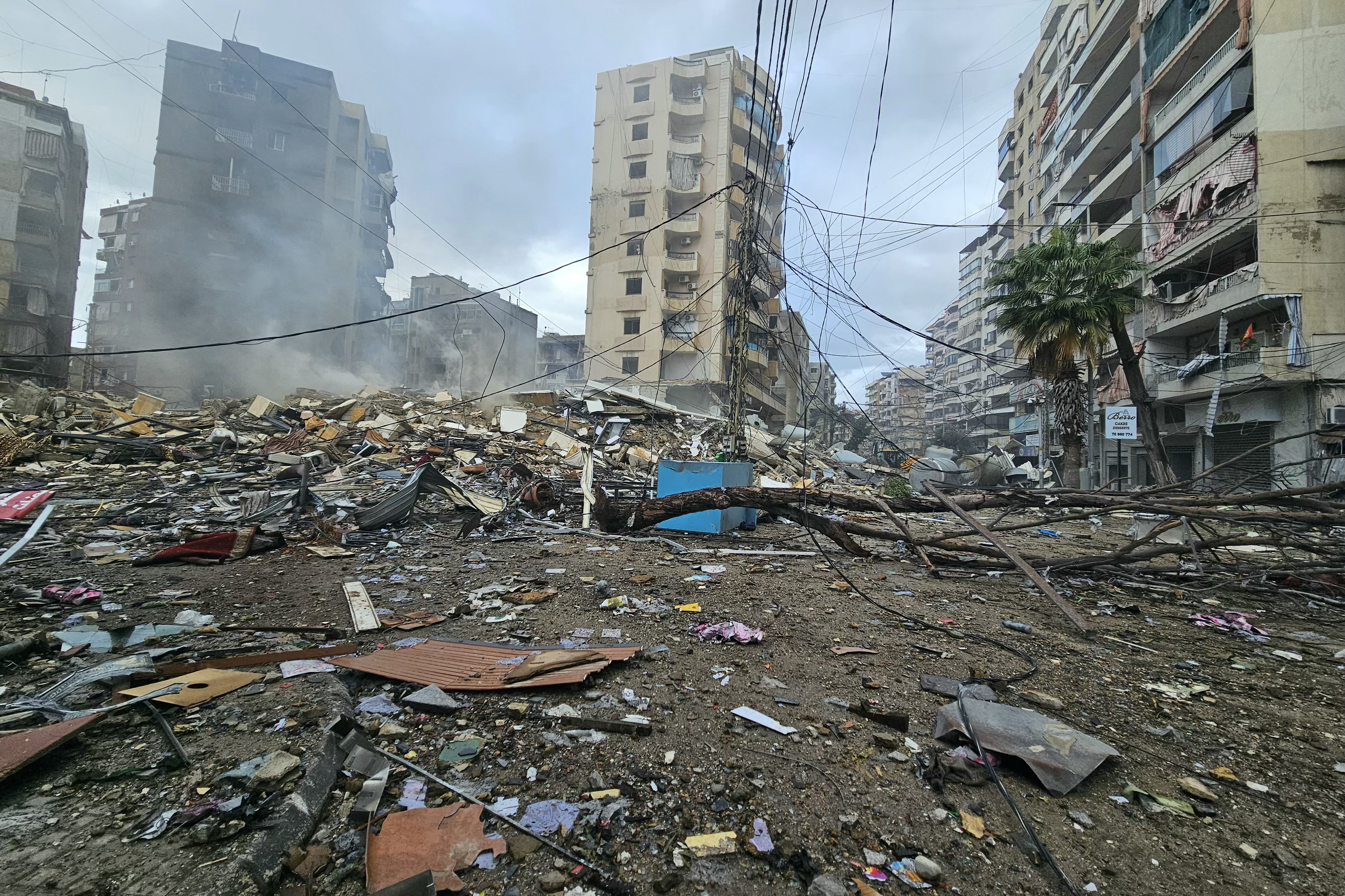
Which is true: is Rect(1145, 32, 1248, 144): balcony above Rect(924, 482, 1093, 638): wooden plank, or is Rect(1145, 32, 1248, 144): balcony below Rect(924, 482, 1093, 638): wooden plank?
above

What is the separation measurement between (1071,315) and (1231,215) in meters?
5.95

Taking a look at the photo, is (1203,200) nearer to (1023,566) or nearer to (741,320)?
(741,320)

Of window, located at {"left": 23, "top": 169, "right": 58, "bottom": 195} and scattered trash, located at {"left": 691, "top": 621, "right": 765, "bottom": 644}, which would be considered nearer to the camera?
scattered trash, located at {"left": 691, "top": 621, "right": 765, "bottom": 644}

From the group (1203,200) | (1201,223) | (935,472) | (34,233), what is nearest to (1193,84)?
(1203,200)

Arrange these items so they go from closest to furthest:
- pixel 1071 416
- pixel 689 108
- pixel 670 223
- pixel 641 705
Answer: pixel 641 705, pixel 1071 416, pixel 670 223, pixel 689 108

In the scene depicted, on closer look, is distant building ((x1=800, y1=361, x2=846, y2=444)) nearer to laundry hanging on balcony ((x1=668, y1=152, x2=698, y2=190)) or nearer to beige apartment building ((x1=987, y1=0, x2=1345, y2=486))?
beige apartment building ((x1=987, y1=0, x2=1345, y2=486))

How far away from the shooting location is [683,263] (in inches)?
1177

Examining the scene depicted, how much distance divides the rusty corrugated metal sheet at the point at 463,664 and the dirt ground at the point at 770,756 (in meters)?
0.07

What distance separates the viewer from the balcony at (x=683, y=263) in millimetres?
29906

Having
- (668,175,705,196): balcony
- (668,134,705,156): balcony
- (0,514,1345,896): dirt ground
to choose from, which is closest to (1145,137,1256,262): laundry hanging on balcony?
(0,514,1345,896): dirt ground

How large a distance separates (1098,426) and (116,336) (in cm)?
5199

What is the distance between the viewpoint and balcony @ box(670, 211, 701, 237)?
30.0 meters

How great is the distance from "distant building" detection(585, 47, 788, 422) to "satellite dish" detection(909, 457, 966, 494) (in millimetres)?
10451

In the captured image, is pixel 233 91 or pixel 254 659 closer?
pixel 254 659
